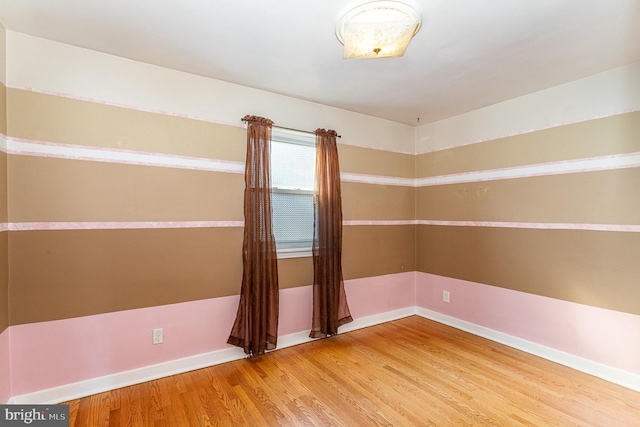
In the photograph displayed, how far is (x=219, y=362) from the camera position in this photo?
262cm

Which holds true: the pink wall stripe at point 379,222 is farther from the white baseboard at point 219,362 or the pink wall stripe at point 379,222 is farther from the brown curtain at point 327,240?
the white baseboard at point 219,362

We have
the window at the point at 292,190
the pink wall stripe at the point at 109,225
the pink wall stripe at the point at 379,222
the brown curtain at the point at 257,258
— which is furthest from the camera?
the pink wall stripe at the point at 379,222

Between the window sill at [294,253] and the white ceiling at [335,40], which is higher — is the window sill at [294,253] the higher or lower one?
the lower one

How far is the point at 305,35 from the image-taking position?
196cm

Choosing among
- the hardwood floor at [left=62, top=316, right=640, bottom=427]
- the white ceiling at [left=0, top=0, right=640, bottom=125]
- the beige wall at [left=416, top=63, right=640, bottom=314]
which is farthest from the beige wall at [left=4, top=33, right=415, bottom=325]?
the beige wall at [left=416, top=63, right=640, bottom=314]

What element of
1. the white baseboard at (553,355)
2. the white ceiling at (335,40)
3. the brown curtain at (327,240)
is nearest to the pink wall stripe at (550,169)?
the white ceiling at (335,40)

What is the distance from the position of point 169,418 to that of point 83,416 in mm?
544

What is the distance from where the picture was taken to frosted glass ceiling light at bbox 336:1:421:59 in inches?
65.6

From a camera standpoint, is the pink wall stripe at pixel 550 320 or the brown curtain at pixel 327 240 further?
the brown curtain at pixel 327 240

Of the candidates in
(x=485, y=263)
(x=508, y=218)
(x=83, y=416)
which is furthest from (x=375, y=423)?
(x=508, y=218)

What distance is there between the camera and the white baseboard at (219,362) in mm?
2061

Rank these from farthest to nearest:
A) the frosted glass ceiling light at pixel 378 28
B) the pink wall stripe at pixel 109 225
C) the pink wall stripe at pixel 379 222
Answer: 1. the pink wall stripe at pixel 379 222
2. the pink wall stripe at pixel 109 225
3. the frosted glass ceiling light at pixel 378 28

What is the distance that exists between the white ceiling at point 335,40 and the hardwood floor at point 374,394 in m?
2.45

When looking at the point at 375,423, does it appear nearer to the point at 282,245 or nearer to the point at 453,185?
the point at 282,245
